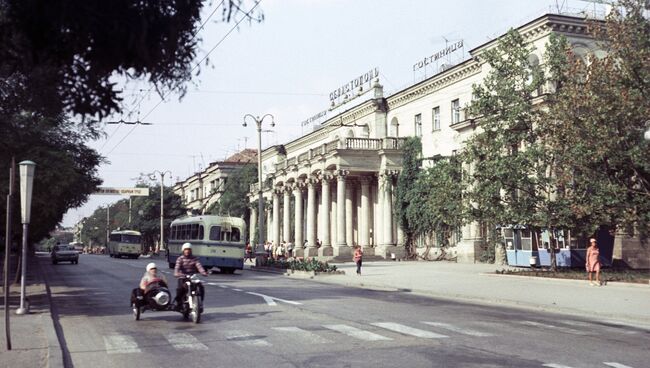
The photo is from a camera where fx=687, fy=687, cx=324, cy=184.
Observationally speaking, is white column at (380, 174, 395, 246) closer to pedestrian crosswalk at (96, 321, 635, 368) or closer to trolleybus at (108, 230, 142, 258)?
trolleybus at (108, 230, 142, 258)

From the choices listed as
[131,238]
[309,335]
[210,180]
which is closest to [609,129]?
[309,335]

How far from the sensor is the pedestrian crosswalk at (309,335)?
11.5m

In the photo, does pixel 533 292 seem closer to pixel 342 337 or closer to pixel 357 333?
pixel 357 333

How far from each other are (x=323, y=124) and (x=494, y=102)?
126ft

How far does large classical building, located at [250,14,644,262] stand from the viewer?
44844mm

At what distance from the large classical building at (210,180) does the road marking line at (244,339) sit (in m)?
81.5

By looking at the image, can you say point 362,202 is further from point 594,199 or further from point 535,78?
point 594,199

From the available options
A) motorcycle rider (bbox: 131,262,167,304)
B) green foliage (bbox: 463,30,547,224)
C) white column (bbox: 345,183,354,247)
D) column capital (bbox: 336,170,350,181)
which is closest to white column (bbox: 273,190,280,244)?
white column (bbox: 345,183,354,247)

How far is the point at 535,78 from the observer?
107 feet

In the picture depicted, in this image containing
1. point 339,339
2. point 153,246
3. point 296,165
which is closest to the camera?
point 339,339

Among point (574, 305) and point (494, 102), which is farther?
point (494, 102)

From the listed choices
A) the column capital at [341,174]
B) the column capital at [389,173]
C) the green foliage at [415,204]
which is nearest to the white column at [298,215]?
the column capital at [341,174]

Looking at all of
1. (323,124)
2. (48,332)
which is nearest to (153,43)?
(48,332)

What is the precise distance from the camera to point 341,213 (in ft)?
183
